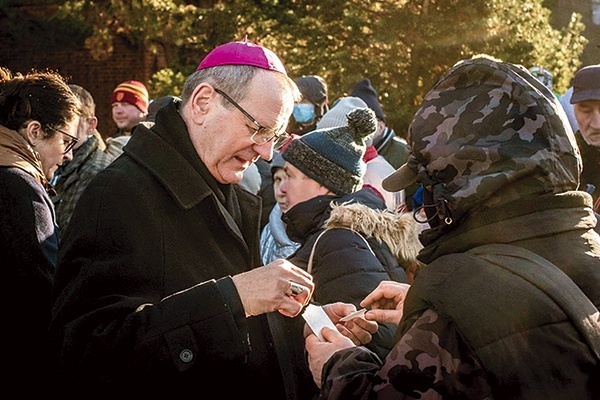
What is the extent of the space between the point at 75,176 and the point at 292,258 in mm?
3003

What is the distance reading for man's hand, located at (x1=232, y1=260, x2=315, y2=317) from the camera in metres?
2.54

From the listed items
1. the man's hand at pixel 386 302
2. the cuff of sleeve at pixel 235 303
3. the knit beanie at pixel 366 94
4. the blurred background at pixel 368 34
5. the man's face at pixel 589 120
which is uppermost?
the cuff of sleeve at pixel 235 303

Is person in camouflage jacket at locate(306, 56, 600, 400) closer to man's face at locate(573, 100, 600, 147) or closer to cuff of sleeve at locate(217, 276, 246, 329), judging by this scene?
cuff of sleeve at locate(217, 276, 246, 329)

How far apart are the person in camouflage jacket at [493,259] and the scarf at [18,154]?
71.6 inches

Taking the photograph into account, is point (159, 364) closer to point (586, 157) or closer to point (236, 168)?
point (236, 168)

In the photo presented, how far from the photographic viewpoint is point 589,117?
535cm

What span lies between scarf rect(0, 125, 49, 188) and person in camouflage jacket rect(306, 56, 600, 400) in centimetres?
182

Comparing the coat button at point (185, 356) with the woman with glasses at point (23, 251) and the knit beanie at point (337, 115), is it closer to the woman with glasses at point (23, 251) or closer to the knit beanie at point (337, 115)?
the woman with glasses at point (23, 251)

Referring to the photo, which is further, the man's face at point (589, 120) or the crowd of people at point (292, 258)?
the man's face at point (589, 120)

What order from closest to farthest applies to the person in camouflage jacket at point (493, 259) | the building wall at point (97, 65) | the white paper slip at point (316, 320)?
1. the person in camouflage jacket at point (493, 259)
2. the white paper slip at point (316, 320)
3. the building wall at point (97, 65)

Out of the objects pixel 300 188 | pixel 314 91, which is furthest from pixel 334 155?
pixel 314 91

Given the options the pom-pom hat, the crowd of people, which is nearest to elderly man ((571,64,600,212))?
the crowd of people

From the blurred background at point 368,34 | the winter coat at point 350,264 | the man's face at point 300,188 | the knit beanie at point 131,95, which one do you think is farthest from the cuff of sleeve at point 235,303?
the blurred background at point 368,34

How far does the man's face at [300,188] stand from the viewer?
4.10 metres
